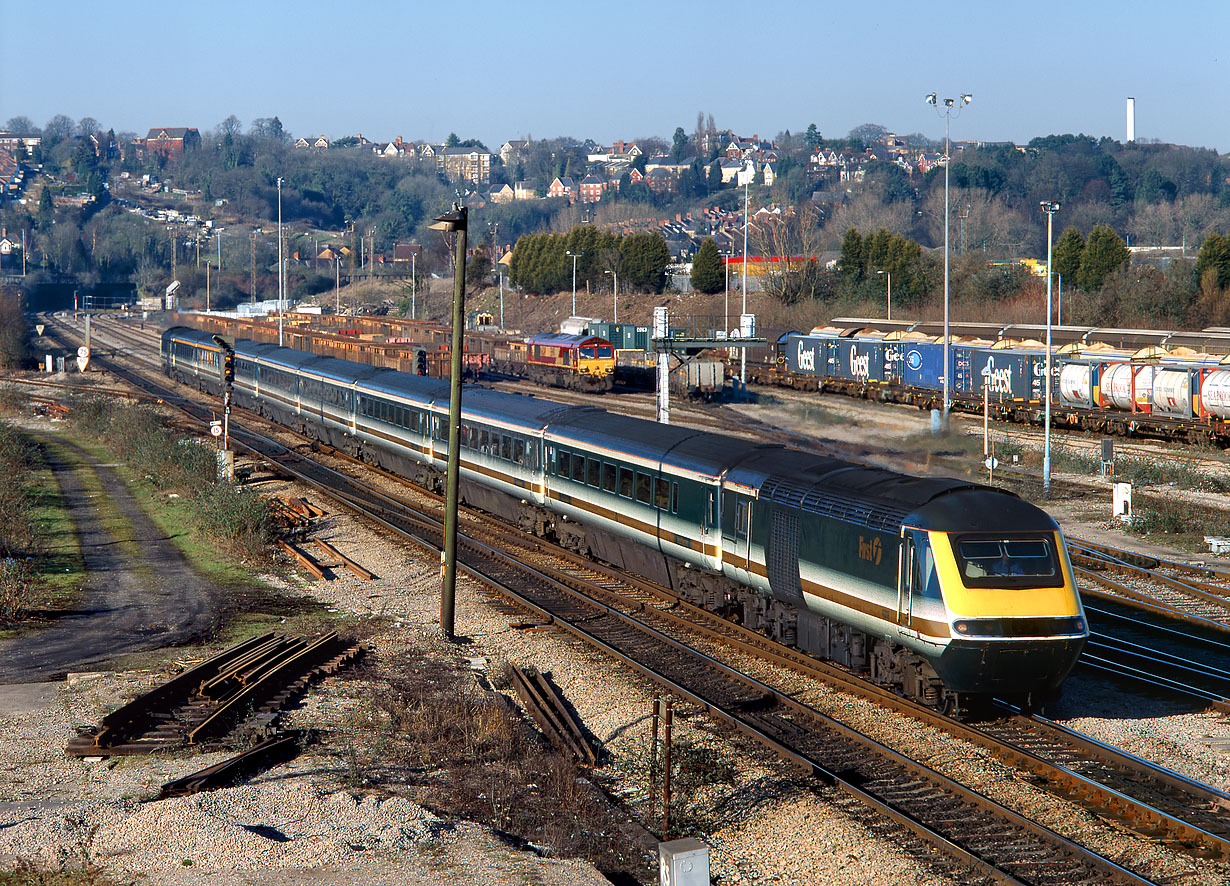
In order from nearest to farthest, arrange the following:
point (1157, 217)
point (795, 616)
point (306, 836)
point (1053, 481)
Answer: point (306, 836) → point (795, 616) → point (1053, 481) → point (1157, 217)

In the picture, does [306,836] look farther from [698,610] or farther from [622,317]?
[622,317]

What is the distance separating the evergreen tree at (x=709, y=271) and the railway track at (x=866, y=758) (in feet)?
277

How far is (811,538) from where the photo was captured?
17.2 metres

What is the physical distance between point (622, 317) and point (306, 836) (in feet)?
328

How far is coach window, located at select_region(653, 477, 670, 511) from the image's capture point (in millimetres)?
21922

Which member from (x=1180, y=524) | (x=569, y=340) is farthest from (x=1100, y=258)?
(x=1180, y=524)

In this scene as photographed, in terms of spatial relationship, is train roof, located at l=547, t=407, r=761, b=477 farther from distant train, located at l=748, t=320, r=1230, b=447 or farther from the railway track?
distant train, located at l=748, t=320, r=1230, b=447

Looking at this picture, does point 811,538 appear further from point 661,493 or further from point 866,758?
point 661,493

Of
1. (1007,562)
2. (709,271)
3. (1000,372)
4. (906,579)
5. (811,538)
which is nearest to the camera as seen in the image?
(1007,562)

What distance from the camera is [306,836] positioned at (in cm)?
1187

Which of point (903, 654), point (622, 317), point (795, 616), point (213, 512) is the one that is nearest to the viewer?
point (903, 654)

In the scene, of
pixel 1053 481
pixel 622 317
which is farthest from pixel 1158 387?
pixel 622 317

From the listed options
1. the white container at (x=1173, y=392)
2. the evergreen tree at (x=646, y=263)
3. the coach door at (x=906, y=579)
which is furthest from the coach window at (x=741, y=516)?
the evergreen tree at (x=646, y=263)

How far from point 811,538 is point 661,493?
5.38 m
